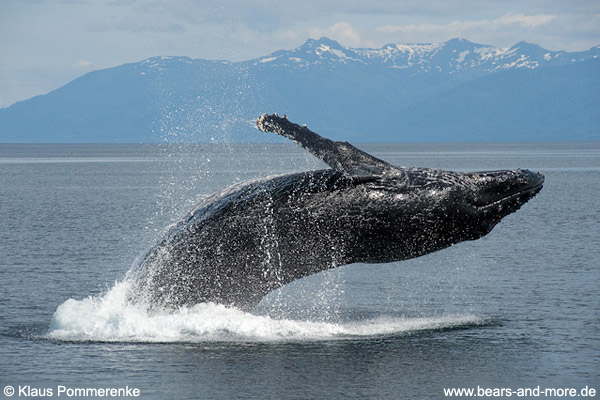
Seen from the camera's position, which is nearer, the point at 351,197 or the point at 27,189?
the point at 351,197

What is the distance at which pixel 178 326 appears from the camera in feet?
39.1

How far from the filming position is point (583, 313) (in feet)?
45.7

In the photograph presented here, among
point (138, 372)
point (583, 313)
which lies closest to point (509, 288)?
point (583, 313)

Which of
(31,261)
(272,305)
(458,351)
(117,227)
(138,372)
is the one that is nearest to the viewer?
(138,372)

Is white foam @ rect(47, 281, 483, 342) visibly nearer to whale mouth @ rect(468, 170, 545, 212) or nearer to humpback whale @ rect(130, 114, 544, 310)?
humpback whale @ rect(130, 114, 544, 310)

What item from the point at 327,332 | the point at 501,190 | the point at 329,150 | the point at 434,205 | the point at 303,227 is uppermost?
the point at 329,150

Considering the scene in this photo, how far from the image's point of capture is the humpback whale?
11.5m

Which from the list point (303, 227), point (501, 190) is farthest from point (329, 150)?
point (501, 190)

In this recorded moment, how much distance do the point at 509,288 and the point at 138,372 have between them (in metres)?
9.22

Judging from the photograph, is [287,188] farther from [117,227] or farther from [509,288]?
[117,227]

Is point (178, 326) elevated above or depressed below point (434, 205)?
below

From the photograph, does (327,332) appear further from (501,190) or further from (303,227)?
(501,190)

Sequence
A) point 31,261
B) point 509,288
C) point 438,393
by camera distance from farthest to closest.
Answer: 1. point 31,261
2. point 509,288
3. point 438,393

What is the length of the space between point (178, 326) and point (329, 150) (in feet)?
11.9
